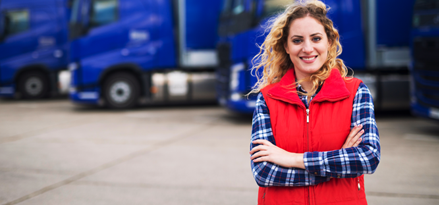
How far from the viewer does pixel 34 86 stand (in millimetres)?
13594

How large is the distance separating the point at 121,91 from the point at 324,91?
380 inches

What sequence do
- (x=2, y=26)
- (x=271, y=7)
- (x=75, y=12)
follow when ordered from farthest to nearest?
(x=2, y=26)
(x=75, y=12)
(x=271, y=7)

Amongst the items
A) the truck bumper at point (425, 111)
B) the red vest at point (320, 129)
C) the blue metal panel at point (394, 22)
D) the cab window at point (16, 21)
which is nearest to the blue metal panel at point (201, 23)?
the blue metal panel at point (394, 22)

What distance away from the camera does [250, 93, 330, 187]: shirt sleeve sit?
1698mm

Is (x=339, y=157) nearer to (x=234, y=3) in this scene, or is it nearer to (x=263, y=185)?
(x=263, y=185)

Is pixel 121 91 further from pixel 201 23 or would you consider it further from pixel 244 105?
pixel 244 105

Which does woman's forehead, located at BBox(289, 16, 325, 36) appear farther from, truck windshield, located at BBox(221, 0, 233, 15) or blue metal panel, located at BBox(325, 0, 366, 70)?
truck windshield, located at BBox(221, 0, 233, 15)

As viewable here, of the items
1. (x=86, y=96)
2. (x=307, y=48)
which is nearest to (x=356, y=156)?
(x=307, y=48)

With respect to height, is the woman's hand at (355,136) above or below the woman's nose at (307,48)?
below

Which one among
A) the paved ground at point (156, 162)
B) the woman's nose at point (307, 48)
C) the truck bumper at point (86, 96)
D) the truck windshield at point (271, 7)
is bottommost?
the paved ground at point (156, 162)

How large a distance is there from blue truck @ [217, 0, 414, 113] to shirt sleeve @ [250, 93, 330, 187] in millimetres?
5842

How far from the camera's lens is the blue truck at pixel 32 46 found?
12.9m

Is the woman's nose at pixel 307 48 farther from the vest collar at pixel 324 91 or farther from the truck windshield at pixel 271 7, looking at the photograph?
the truck windshield at pixel 271 7

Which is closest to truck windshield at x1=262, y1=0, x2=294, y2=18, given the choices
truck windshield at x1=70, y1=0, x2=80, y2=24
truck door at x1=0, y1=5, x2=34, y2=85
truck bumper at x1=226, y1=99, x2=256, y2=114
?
truck bumper at x1=226, y1=99, x2=256, y2=114
